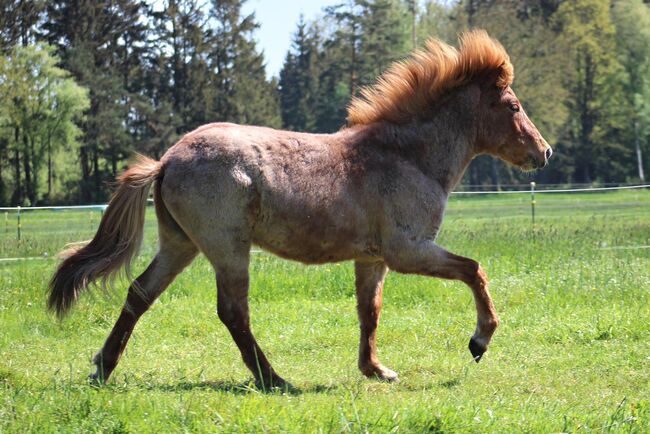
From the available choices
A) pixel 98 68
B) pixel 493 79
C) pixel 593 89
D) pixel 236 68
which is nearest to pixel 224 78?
pixel 236 68

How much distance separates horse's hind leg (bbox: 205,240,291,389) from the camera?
6.69 meters

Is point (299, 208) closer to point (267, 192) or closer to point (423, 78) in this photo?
point (267, 192)

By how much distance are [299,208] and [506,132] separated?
2.35 meters

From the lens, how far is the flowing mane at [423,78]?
25.9 feet

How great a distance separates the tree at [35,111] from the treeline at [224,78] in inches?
3.0

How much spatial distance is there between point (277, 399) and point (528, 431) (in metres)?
1.63

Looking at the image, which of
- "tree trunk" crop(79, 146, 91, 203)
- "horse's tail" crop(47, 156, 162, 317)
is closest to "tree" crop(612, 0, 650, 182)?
"tree trunk" crop(79, 146, 91, 203)

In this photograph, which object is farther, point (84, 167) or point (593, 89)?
point (593, 89)

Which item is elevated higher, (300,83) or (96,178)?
(300,83)

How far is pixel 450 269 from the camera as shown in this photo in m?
7.14

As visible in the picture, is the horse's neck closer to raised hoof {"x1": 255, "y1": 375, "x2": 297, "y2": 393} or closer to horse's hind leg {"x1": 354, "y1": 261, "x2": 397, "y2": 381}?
horse's hind leg {"x1": 354, "y1": 261, "x2": 397, "y2": 381}

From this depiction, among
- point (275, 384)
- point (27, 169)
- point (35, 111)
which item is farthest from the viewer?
point (27, 169)

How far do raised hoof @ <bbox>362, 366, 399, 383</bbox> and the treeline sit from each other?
127ft

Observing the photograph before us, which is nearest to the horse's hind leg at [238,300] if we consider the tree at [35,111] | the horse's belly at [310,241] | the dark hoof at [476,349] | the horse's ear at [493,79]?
the horse's belly at [310,241]
